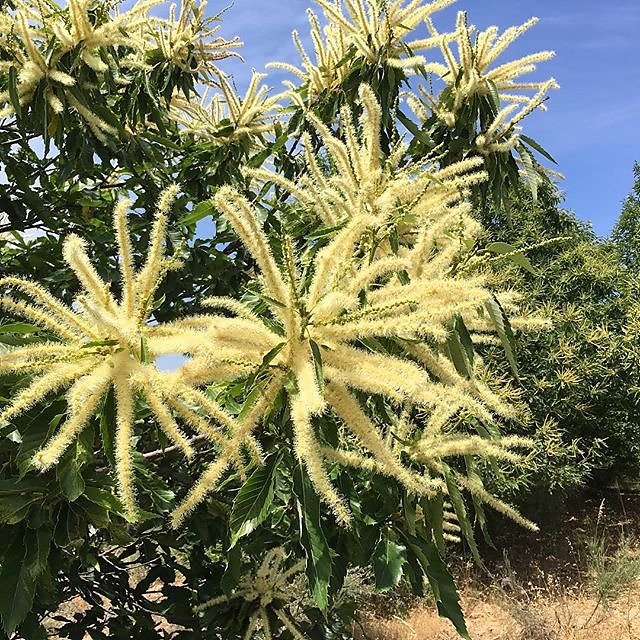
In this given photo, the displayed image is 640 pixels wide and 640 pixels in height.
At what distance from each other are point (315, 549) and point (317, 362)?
16.3 inches

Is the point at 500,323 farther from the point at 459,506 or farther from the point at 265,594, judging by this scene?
the point at 265,594

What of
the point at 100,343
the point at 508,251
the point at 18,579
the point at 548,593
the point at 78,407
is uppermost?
the point at 508,251

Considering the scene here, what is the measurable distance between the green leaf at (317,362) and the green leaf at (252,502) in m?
0.35

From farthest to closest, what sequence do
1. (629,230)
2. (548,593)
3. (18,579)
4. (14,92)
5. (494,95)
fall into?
(629,230) < (548,593) < (494,95) < (14,92) < (18,579)

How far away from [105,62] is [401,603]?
20.0 feet

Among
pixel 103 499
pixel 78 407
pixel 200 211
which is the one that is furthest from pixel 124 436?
pixel 200 211

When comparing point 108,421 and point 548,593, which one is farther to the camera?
point 548,593


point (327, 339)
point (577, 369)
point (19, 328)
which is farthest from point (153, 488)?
point (577, 369)

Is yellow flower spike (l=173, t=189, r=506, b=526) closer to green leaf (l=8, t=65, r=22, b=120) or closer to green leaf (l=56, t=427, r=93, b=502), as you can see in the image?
green leaf (l=56, t=427, r=93, b=502)

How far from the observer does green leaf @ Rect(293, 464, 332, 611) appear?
133 centimetres

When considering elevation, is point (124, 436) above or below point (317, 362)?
below

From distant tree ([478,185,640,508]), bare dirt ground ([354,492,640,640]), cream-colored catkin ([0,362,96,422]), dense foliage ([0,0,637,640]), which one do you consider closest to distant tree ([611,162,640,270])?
distant tree ([478,185,640,508])

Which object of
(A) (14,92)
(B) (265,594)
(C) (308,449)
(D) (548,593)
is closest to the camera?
(C) (308,449)

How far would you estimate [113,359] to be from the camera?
48.4 inches
